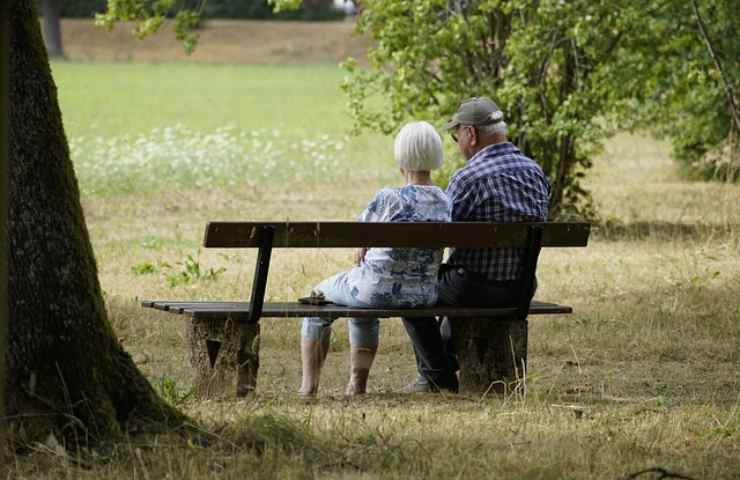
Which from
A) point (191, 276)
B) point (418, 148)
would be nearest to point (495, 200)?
point (418, 148)

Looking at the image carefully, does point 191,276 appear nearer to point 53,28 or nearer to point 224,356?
point 224,356

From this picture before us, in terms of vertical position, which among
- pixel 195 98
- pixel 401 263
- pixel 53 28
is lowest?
pixel 195 98

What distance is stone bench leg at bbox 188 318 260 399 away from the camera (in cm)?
690

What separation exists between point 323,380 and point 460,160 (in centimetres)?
757

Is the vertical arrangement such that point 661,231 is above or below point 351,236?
below

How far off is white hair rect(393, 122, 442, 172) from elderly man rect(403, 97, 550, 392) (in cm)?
31

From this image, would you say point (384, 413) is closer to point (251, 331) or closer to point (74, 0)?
point (251, 331)

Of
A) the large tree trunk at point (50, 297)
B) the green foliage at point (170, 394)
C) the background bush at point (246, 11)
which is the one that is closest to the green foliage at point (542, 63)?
the green foliage at point (170, 394)

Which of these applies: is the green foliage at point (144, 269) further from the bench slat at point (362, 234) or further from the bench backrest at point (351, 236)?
the bench slat at point (362, 234)

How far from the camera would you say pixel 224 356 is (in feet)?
22.6

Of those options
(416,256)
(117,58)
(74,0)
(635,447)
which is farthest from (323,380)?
(74,0)

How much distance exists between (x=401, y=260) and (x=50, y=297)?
209 centimetres

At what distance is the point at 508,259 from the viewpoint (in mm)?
7359

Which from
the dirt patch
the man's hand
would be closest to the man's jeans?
the man's hand
